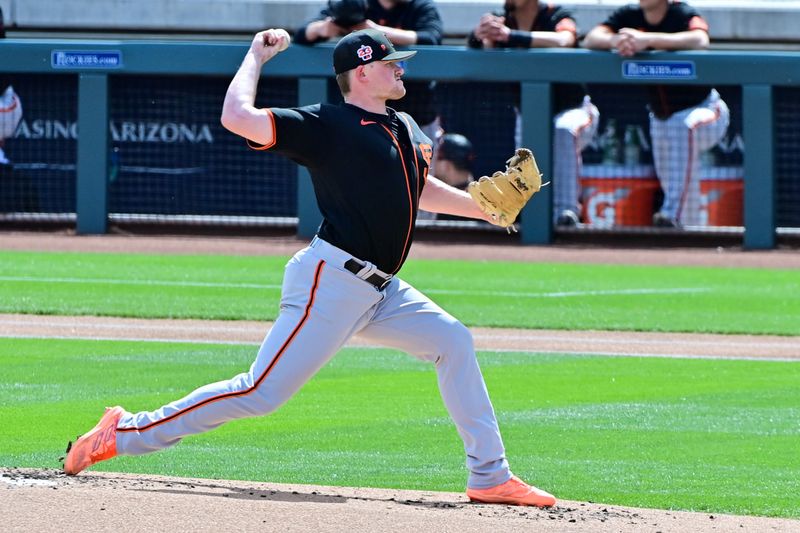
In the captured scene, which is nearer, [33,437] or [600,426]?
[33,437]

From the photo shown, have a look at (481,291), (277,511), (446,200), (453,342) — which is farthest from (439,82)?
(277,511)

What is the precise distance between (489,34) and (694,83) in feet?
7.59

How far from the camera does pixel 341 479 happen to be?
603 centimetres

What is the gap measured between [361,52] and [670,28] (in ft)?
37.7

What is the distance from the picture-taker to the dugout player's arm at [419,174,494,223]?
5.91 metres

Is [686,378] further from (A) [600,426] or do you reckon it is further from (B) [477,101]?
(B) [477,101]

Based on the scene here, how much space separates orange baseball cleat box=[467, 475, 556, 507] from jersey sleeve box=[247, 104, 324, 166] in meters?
1.36

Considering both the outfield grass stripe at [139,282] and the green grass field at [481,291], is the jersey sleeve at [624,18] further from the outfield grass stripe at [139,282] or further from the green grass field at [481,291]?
the outfield grass stripe at [139,282]

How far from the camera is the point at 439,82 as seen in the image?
17.0 m

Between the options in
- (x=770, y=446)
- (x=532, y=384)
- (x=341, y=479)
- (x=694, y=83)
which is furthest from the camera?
(x=694, y=83)

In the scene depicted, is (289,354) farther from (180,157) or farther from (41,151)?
(41,151)

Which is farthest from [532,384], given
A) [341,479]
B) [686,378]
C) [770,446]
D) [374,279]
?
[374,279]

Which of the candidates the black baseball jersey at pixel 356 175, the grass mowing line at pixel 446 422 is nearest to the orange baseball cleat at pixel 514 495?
the grass mowing line at pixel 446 422

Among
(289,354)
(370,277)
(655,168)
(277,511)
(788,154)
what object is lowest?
(277,511)
